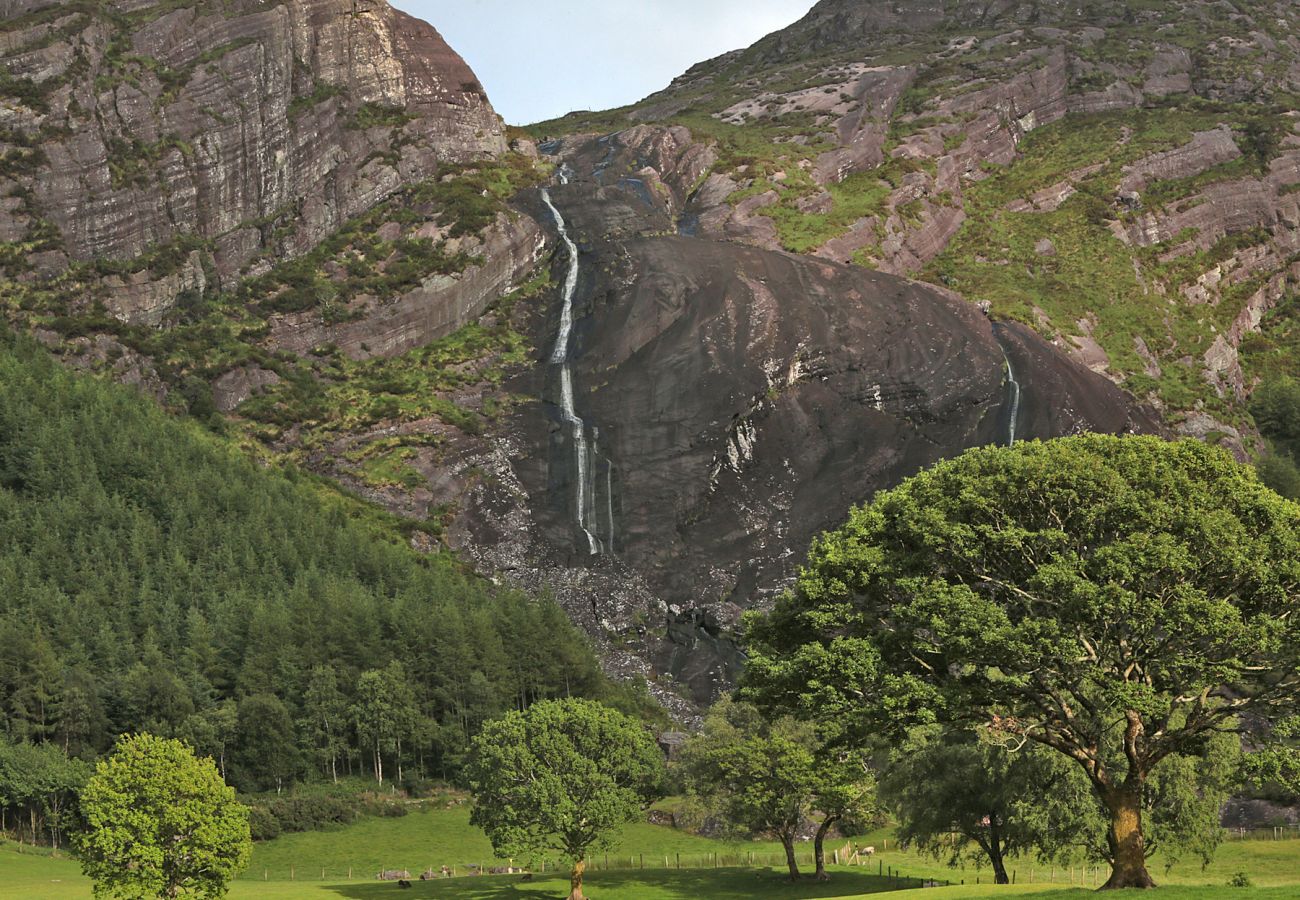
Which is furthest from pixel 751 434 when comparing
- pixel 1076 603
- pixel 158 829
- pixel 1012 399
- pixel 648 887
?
pixel 1076 603

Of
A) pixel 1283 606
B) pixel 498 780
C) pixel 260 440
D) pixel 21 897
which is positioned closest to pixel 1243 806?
pixel 498 780

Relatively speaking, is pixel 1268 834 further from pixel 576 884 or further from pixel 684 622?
pixel 684 622

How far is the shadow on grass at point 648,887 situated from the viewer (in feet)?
274

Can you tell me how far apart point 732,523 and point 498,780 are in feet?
322

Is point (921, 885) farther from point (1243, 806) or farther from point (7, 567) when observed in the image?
point (7, 567)

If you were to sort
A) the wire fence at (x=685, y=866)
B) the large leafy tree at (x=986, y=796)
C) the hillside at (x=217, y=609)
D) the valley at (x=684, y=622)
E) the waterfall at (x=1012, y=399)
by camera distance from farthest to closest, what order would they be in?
the waterfall at (x=1012, y=399) → the hillside at (x=217, y=609) → the wire fence at (x=685, y=866) → the large leafy tree at (x=986, y=796) → the valley at (x=684, y=622)

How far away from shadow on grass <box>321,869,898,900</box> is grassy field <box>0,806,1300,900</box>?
0.27 feet

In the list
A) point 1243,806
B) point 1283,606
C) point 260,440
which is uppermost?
point 260,440

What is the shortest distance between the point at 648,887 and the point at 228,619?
237 feet

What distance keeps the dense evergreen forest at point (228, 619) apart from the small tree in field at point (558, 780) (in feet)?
136

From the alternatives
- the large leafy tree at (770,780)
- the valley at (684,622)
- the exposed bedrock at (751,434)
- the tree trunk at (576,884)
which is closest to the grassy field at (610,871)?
the valley at (684,622)

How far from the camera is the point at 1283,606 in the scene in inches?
1994

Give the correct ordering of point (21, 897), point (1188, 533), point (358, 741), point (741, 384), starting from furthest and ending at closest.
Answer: point (741, 384)
point (358, 741)
point (21, 897)
point (1188, 533)

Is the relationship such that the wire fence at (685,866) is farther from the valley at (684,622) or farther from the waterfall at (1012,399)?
the waterfall at (1012,399)
